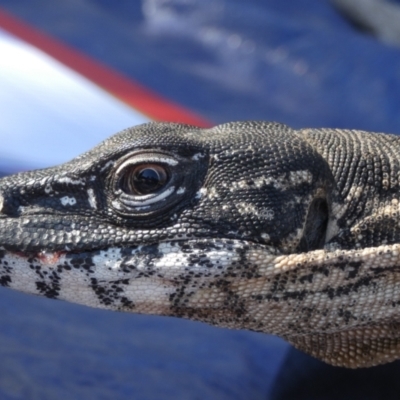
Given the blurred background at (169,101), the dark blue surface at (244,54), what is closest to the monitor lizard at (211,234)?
the blurred background at (169,101)

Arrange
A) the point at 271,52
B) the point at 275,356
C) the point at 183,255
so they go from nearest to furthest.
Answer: the point at 183,255, the point at 275,356, the point at 271,52

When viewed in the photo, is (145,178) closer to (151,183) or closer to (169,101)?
(151,183)

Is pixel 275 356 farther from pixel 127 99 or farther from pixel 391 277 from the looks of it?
pixel 127 99

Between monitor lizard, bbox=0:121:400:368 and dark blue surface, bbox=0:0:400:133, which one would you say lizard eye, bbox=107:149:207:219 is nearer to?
monitor lizard, bbox=0:121:400:368

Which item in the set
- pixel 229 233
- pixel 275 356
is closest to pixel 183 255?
pixel 229 233

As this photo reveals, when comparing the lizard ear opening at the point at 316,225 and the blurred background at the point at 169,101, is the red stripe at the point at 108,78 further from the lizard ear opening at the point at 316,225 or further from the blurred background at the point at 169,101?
the lizard ear opening at the point at 316,225

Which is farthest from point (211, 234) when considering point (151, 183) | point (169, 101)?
point (169, 101)
